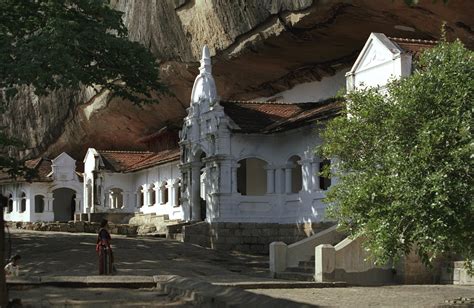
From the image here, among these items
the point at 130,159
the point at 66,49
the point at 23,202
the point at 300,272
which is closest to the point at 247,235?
the point at 300,272

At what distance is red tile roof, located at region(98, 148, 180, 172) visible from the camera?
39.1 metres

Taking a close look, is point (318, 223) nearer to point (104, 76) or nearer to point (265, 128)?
point (265, 128)

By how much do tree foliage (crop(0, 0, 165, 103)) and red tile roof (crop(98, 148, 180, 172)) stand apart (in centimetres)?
1416

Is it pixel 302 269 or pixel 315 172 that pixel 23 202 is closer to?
pixel 315 172

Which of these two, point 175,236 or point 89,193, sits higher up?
point 89,193

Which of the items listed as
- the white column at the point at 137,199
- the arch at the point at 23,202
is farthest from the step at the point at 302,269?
the arch at the point at 23,202

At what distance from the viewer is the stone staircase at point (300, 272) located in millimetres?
18989

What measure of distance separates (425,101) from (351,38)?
54.0 ft

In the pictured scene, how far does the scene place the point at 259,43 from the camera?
30.3 m

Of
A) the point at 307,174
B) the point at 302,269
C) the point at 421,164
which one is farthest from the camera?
Result: the point at 307,174

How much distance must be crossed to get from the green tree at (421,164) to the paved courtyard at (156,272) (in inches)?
62.8

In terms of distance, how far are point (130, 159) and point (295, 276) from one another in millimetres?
24298

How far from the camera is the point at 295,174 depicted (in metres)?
27.7

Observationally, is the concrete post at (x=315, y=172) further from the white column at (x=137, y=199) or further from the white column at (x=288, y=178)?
the white column at (x=137, y=199)
